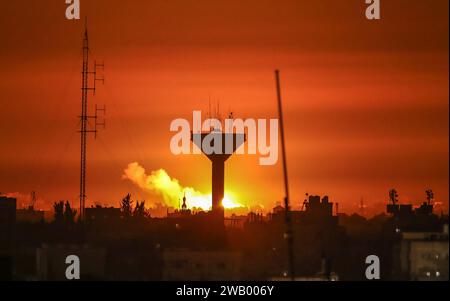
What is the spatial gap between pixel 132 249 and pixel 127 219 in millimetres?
16894

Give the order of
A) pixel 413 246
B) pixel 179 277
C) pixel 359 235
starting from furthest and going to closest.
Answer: pixel 359 235 → pixel 413 246 → pixel 179 277
